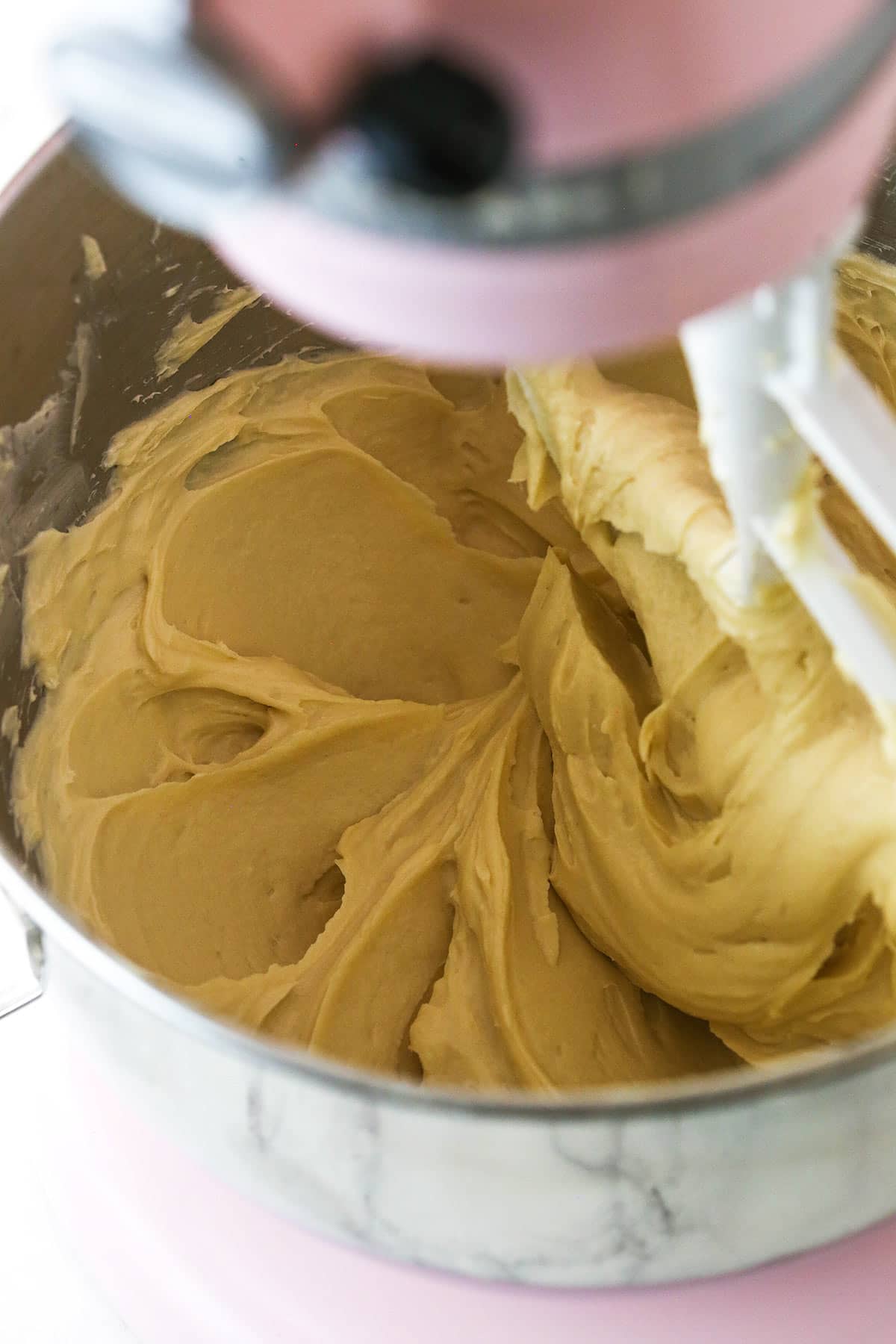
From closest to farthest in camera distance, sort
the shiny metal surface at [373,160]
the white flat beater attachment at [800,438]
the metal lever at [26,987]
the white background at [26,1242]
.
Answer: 1. the shiny metal surface at [373,160]
2. the white flat beater attachment at [800,438]
3. the metal lever at [26,987]
4. the white background at [26,1242]

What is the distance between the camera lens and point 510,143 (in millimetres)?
339

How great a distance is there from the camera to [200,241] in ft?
3.15

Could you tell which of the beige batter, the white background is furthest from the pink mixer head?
the white background

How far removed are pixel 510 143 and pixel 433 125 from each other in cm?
2

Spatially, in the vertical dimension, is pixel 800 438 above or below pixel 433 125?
below

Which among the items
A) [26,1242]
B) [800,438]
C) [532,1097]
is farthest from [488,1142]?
[26,1242]

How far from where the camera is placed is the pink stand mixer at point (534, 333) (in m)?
0.34

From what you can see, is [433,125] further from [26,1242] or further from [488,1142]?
[26,1242]

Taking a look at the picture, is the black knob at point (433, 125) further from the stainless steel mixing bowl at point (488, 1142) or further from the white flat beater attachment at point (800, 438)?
the stainless steel mixing bowl at point (488, 1142)

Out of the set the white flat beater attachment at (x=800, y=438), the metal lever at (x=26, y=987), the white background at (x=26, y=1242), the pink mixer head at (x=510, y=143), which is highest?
the pink mixer head at (x=510, y=143)

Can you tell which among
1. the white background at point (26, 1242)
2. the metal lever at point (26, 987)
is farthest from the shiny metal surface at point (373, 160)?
the white background at point (26, 1242)

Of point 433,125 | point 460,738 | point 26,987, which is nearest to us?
point 433,125

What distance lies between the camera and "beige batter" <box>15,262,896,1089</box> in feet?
2.78

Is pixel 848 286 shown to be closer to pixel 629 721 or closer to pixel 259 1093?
pixel 629 721
